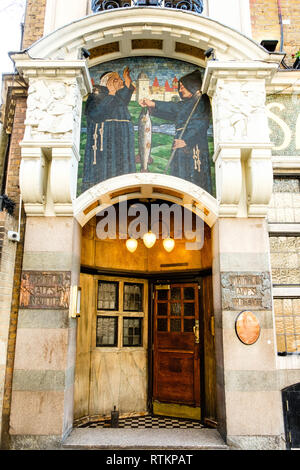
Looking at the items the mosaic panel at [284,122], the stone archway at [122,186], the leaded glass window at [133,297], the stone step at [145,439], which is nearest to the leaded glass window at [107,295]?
the leaded glass window at [133,297]

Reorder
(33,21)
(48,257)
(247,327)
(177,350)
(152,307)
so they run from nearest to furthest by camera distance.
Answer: (247,327) < (48,257) < (33,21) < (177,350) < (152,307)

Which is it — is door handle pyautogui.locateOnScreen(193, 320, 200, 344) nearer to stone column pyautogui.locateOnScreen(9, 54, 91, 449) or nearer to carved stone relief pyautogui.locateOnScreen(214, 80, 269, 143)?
stone column pyautogui.locateOnScreen(9, 54, 91, 449)

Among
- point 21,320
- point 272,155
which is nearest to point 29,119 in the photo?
point 21,320

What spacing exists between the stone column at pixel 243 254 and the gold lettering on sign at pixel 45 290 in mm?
2226

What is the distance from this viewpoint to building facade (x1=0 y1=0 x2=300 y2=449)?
4680 millimetres

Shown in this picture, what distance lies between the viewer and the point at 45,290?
4.86m

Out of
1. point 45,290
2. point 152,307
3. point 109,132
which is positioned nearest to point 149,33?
point 109,132

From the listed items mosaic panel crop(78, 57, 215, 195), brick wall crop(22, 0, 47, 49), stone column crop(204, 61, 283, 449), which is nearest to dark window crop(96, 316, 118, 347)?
stone column crop(204, 61, 283, 449)

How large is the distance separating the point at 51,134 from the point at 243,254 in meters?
3.35

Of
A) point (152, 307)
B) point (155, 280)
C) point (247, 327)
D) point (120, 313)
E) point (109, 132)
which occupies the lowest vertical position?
point (247, 327)

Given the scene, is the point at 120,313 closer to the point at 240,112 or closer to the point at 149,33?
the point at 240,112

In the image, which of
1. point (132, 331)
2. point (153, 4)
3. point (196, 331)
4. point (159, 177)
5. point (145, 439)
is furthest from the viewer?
point (132, 331)

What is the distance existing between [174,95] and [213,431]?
5281mm

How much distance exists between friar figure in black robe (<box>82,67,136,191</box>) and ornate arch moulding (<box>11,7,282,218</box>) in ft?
0.72
